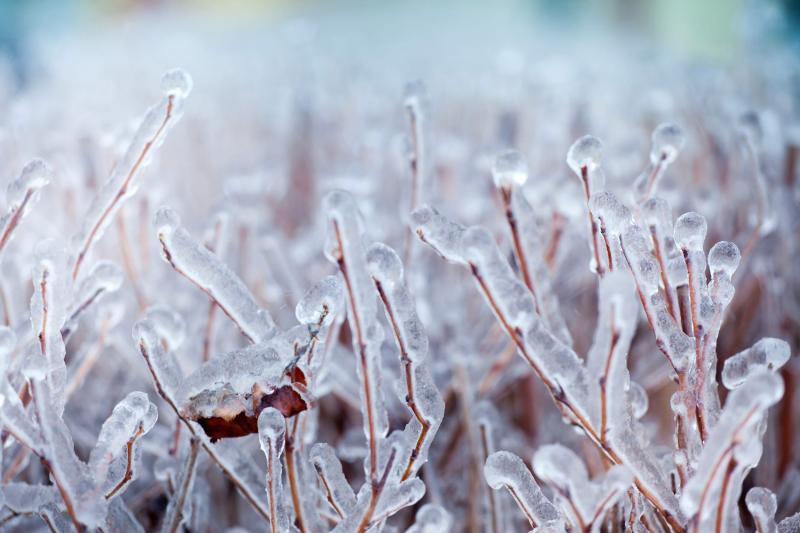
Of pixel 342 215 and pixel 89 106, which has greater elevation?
pixel 89 106

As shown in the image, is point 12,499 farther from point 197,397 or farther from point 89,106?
point 89,106

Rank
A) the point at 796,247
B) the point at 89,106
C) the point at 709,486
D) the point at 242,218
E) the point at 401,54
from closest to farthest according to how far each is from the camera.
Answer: the point at 709,486 < the point at 242,218 < the point at 796,247 < the point at 89,106 < the point at 401,54

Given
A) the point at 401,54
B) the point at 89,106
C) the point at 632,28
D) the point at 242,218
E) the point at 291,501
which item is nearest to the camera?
the point at 291,501

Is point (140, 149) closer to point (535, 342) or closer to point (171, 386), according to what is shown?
point (171, 386)

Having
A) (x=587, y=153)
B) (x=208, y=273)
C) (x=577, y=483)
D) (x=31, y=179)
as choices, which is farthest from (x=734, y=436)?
(x=31, y=179)

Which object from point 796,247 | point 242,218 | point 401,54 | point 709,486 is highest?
point 401,54

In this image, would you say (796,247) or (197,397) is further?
(796,247)

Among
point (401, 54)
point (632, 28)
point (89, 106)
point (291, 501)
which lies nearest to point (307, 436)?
point (291, 501)
